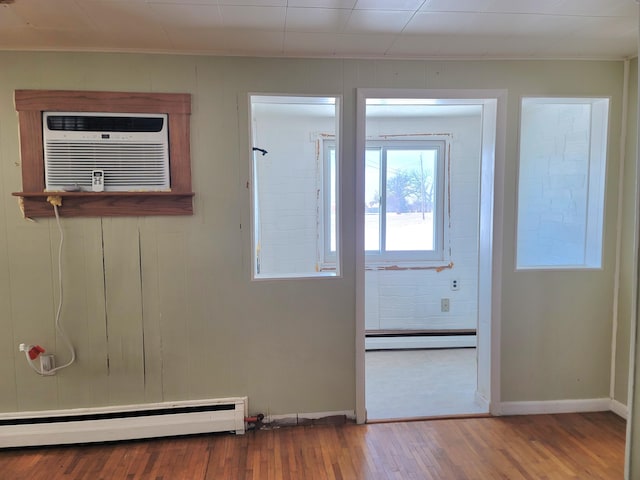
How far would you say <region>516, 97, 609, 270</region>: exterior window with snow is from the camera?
2.53 meters

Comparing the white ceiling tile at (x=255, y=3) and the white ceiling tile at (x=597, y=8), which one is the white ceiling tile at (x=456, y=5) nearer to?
the white ceiling tile at (x=597, y=8)

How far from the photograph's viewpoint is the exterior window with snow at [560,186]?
2.53 metres

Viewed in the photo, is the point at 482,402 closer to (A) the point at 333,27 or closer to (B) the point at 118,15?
(A) the point at 333,27

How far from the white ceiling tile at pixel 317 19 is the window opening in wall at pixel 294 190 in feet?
4.94

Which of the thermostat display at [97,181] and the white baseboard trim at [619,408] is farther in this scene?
the white baseboard trim at [619,408]

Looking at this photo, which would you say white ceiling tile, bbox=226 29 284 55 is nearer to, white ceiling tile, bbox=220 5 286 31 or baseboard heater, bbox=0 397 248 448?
white ceiling tile, bbox=220 5 286 31

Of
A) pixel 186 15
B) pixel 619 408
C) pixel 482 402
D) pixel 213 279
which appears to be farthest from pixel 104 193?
pixel 619 408

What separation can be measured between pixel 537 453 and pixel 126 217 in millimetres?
2636

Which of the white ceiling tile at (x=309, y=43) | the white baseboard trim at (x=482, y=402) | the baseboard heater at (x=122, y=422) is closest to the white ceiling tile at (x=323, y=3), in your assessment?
the white ceiling tile at (x=309, y=43)

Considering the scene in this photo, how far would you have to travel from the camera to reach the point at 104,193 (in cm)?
215

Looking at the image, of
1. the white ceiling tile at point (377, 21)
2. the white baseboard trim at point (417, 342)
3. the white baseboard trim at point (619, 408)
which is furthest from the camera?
the white baseboard trim at point (417, 342)

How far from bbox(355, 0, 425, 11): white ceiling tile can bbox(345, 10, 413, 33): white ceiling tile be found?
0.12ft

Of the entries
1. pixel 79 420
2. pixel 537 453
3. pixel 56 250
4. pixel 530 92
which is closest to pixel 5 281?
pixel 56 250

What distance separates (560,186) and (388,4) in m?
1.67
